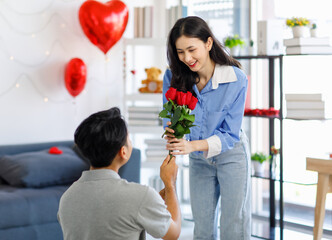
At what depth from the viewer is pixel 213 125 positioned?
2.19 m

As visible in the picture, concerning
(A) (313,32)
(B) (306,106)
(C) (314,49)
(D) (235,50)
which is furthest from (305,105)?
(D) (235,50)

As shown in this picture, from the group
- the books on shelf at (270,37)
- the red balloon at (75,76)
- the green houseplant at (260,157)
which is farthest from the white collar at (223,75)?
the red balloon at (75,76)

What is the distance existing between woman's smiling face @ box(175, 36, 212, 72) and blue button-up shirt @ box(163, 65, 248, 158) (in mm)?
86

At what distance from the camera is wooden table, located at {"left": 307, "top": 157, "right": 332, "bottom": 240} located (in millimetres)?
2801

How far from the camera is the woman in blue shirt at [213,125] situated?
215cm

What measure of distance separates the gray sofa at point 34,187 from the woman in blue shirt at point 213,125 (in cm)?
119

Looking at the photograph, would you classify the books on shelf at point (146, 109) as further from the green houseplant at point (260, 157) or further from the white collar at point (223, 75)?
the white collar at point (223, 75)

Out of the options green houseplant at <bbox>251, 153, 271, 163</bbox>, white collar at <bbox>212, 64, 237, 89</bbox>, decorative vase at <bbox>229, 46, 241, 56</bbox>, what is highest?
decorative vase at <bbox>229, 46, 241, 56</bbox>

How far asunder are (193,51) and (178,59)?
0.11 metres

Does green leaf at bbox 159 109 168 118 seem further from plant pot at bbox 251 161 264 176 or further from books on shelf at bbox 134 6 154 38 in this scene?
books on shelf at bbox 134 6 154 38

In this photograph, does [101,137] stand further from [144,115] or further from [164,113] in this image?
[144,115]

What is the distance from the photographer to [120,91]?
14.5 feet

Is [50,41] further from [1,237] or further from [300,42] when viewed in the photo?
[300,42]

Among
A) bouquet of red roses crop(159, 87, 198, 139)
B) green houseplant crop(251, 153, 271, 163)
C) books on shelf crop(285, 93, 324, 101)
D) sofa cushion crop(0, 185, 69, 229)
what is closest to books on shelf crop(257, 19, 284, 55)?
books on shelf crop(285, 93, 324, 101)
